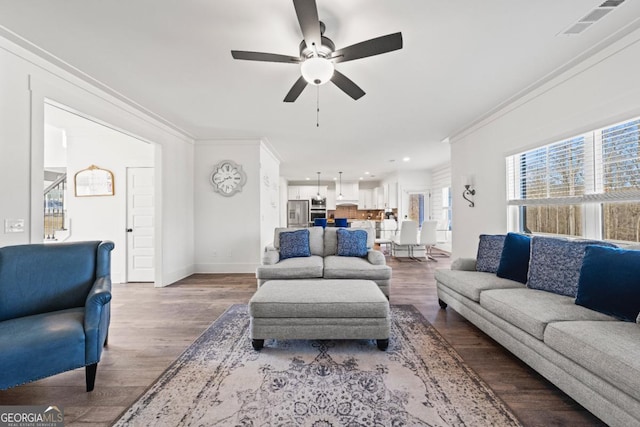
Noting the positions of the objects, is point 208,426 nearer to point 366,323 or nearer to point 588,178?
point 366,323

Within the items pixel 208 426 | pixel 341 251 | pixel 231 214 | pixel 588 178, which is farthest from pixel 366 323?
pixel 231 214

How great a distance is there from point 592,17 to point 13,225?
4.74 m

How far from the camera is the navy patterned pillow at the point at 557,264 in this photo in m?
2.10

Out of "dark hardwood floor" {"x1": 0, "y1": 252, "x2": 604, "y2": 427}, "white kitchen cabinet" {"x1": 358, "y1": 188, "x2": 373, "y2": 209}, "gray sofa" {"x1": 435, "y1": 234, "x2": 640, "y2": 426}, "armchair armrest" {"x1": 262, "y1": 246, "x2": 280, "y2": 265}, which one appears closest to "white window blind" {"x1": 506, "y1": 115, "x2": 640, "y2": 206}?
"gray sofa" {"x1": 435, "y1": 234, "x2": 640, "y2": 426}

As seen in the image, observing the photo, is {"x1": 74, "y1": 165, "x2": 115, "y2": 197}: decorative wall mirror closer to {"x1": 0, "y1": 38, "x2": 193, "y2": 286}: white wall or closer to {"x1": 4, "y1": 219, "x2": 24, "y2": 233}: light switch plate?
{"x1": 0, "y1": 38, "x2": 193, "y2": 286}: white wall

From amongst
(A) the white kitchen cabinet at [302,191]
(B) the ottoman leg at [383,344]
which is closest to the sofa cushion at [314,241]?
(B) the ottoman leg at [383,344]

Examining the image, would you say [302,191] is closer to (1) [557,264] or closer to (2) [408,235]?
(2) [408,235]

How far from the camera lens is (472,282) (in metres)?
2.59

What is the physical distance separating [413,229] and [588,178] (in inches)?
150

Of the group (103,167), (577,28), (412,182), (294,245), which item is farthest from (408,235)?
(103,167)

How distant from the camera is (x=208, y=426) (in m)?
1.45

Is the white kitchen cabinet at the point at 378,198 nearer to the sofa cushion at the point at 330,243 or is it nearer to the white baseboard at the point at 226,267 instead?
the sofa cushion at the point at 330,243

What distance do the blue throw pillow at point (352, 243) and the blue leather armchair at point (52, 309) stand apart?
109 inches

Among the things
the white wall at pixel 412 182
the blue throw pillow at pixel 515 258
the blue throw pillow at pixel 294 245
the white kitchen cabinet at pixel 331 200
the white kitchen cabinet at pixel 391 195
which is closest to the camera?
the blue throw pillow at pixel 515 258
